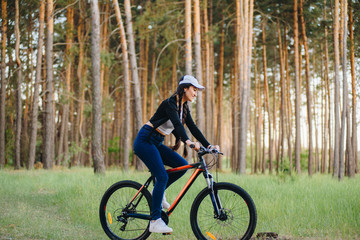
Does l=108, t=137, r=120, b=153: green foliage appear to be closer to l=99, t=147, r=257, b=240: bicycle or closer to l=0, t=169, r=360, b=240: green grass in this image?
l=0, t=169, r=360, b=240: green grass

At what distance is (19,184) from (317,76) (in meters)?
23.0

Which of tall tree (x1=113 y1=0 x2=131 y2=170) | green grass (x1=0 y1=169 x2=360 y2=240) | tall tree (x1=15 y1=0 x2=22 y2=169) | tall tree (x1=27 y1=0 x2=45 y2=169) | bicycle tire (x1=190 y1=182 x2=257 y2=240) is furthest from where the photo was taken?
tall tree (x1=15 y1=0 x2=22 y2=169)

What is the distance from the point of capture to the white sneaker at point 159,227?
4.41 metres

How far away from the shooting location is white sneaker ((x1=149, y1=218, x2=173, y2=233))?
441 centimetres

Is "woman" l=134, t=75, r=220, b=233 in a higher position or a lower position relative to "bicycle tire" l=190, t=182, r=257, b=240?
higher

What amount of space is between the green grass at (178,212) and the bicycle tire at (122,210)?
1.66ft

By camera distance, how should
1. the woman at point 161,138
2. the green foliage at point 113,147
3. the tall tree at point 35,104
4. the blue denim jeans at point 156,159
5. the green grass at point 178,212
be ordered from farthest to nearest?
1. the green foliage at point 113,147
2. the tall tree at point 35,104
3. the green grass at point 178,212
4. the blue denim jeans at point 156,159
5. the woman at point 161,138

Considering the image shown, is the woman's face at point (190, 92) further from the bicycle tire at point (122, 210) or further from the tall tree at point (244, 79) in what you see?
the tall tree at point (244, 79)

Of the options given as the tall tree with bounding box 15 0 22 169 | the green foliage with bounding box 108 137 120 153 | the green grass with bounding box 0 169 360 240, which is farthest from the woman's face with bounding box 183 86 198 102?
the green foliage with bounding box 108 137 120 153

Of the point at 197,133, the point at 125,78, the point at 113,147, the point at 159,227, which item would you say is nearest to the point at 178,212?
the point at 159,227

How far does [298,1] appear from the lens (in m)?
17.9

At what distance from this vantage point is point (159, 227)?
14.5 feet

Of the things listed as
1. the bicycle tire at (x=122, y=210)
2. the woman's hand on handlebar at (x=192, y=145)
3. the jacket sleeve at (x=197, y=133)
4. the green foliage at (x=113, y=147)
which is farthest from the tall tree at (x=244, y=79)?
the green foliage at (x=113, y=147)

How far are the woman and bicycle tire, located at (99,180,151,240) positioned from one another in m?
0.32
